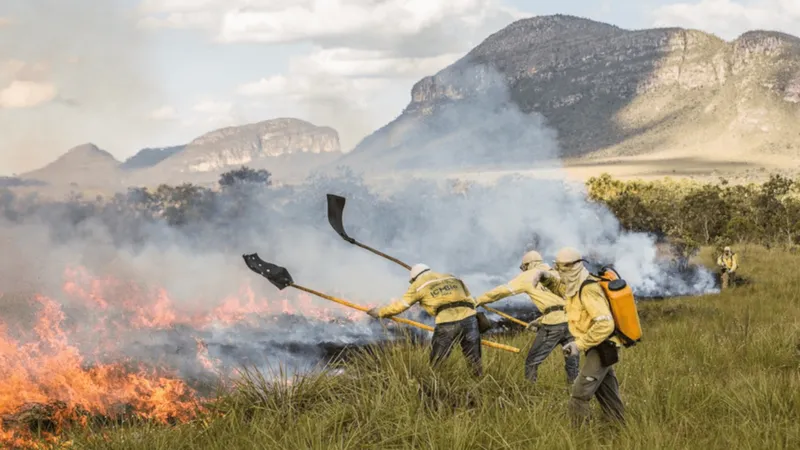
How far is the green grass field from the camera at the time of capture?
6727 millimetres

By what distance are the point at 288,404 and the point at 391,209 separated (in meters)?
20.3

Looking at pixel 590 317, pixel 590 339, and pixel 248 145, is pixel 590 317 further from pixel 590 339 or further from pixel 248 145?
pixel 248 145

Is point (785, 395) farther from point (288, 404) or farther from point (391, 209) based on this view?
point (391, 209)

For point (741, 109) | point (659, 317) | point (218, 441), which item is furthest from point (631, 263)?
point (741, 109)

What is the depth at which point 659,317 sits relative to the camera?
17953mm

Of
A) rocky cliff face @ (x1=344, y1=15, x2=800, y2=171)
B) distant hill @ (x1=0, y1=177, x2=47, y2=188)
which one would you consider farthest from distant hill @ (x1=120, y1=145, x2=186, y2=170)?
rocky cliff face @ (x1=344, y1=15, x2=800, y2=171)

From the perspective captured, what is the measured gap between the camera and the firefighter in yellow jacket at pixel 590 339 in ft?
23.1

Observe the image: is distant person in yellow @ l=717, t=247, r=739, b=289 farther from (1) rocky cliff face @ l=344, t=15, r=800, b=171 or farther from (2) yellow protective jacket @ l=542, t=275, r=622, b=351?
(1) rocky cliff face @ l=344, t=15, r=800, b=171

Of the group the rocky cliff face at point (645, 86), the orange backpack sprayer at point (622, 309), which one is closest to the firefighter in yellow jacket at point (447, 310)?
the orange backpack sprayer at point (622, 309)

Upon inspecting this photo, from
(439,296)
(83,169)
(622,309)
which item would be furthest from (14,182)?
(622,309)

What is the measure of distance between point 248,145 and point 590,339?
61975 mm

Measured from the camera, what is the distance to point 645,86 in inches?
5758

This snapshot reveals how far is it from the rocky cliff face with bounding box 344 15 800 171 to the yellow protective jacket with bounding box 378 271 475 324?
3432 inches

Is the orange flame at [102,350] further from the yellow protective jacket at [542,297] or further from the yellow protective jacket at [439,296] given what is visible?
the yellow protective jacket at [542,297]
